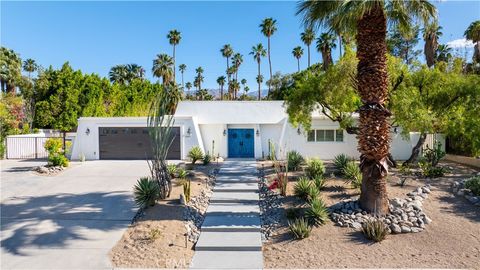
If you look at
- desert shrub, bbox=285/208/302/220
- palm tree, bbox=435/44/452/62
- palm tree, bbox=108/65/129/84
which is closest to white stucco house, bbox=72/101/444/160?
desert shrub, bbox=285/208/302/220

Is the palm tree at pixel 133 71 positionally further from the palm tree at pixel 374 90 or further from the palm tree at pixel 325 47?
the palm tree at pixel 374 90

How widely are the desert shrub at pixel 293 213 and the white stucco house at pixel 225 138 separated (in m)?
10.9

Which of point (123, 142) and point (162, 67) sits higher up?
point (162, 67)

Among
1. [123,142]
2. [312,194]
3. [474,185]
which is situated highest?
[123,142]

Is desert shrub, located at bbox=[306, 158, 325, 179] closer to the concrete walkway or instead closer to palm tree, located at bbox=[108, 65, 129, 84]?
the concrete walkway

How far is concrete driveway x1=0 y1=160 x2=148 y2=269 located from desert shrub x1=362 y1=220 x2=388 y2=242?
640cm

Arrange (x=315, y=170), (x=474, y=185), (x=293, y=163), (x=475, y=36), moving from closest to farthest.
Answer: (x=474, y=185) → (x=315, y=170) → (x=293, y=163) → (x=475, y=36)

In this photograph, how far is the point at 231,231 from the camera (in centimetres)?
895

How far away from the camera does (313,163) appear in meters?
13.9

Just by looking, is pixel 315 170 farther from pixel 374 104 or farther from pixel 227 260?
pixel 227 260

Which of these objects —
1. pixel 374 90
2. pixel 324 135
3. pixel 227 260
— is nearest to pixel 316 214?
pixel 227 260

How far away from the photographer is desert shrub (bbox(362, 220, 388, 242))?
8.12 m

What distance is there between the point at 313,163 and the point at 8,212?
1148 centimetres

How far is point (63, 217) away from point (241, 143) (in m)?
13.3
